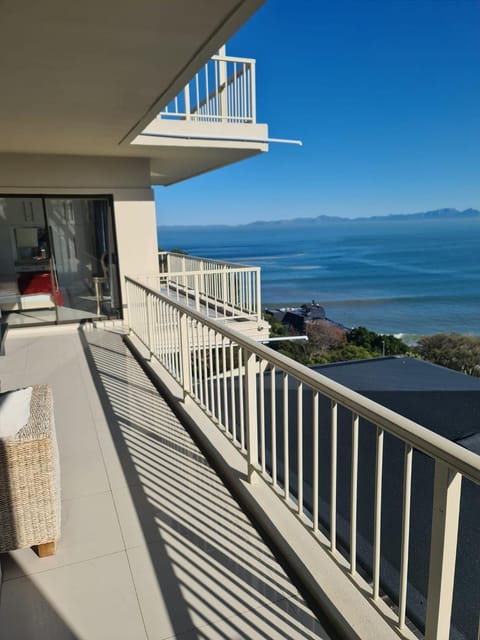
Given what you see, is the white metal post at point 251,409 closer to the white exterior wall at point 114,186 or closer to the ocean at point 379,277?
the white exterior wall at point 114,186

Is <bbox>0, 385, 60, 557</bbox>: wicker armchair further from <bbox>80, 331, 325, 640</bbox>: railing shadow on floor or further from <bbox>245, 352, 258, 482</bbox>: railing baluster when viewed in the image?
<bbox>245, 352, 258, 482</bbox>: railing baluster

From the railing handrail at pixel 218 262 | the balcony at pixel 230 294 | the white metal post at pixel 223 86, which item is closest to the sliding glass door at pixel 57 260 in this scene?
the balcony at pixel 230 294

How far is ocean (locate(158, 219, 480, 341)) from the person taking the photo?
32781 millimetres

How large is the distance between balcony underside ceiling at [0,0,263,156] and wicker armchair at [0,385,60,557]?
2.20 m

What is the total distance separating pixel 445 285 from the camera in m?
42.3

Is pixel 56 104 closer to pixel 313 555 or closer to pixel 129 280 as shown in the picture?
pixel 129 280

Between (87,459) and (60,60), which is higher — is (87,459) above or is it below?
below

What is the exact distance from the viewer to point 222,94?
7.38 meters

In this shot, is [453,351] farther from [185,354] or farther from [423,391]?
[185,354]

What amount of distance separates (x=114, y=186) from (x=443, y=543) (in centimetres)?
769

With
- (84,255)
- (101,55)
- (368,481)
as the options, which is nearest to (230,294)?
(84,255)

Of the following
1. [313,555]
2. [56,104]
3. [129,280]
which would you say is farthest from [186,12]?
[129,280]

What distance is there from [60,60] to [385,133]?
65.2 metres

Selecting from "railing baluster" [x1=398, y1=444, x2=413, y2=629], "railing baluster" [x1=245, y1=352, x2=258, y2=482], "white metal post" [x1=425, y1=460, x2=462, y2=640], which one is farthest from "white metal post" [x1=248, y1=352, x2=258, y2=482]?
"white metal post" [x1=425, y1=460, x2=462, y2=640]
